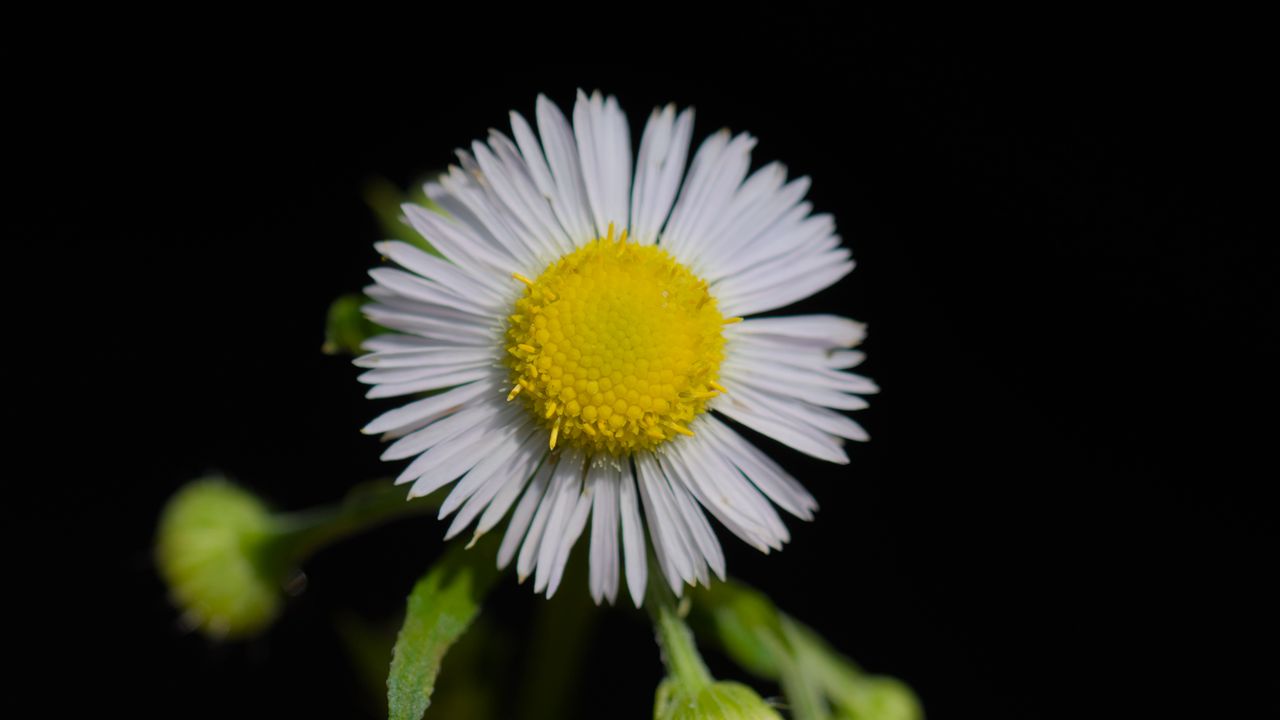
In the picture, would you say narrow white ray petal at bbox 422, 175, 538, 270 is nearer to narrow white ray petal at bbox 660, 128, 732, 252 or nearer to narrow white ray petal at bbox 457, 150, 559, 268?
narrow white ray petal at bbox 457, 150, 559, 268

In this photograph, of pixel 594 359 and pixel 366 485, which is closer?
pixel 594 359

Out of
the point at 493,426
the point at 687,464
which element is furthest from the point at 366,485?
the point at 687,464

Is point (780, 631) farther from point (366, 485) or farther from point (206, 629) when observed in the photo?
point (206, 629)

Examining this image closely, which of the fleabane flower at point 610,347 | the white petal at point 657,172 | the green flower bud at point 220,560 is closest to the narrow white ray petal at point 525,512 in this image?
the fleabane flower at point 610,347

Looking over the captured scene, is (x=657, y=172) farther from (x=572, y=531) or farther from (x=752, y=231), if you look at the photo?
(x=572, y=531)

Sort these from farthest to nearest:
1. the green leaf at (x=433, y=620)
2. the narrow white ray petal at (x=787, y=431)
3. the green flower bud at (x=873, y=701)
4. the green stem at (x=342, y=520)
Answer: the green flower bud at (x=873, y=701) → the green stem at (x=342, y=520) → the narrow white ray petal at (x=787, y=431) → the green leaf at (x=433, y=620)

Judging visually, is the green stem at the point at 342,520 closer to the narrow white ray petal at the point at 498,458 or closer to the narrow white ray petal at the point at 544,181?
the narrow white ray petal at the point at 498,458

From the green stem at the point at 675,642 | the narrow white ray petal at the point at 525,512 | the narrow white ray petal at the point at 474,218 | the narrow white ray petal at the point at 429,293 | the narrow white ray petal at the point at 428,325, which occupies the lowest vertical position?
the green stem at the point at 675,642

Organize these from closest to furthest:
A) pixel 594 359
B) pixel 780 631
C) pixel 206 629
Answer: pixel 594 359 → pixel 780 631 → pixel 206 629
